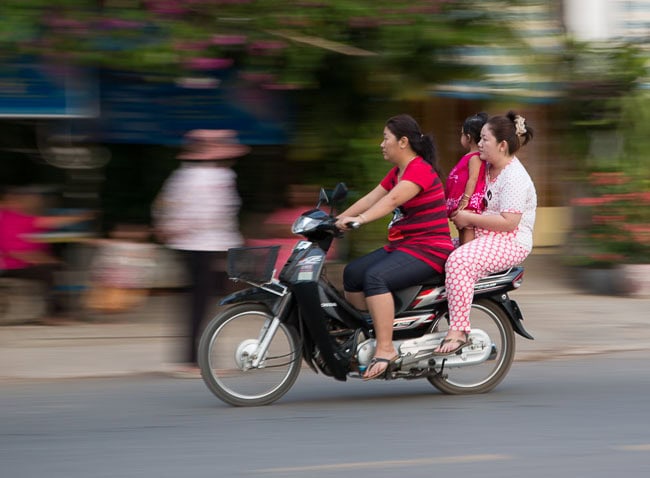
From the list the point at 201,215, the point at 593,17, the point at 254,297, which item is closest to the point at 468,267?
the point at 254,297

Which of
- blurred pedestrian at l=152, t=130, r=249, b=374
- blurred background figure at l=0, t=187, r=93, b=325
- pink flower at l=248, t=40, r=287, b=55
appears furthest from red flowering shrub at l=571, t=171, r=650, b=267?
blurred background figure at l=0, t=187, r=93, b=325

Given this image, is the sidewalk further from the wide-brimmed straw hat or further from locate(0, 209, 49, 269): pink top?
the wide-brimmed straw hat

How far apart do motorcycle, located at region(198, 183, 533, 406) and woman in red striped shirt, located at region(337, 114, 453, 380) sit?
0.10 m

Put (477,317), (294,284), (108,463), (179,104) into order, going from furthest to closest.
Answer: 1. (179,104)
2. (477,317)
3. (294,284)
4. (108,463)

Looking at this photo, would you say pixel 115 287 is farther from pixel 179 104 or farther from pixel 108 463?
pixel 108 463

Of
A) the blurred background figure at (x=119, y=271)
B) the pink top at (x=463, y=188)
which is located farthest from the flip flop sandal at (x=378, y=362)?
the blurred background figure at (x=119, y=271)

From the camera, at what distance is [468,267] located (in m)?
6.31

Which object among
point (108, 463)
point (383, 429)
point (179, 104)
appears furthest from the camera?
point (179, 104)

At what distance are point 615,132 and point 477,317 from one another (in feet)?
17.3

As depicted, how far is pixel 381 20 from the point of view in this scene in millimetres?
8734

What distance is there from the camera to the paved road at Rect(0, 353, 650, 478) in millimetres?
5121

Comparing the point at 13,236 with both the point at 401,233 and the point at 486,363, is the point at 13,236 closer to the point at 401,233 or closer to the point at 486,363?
the point at 401,233

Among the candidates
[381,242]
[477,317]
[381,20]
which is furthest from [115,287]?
[477,317]

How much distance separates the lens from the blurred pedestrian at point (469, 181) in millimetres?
6633
